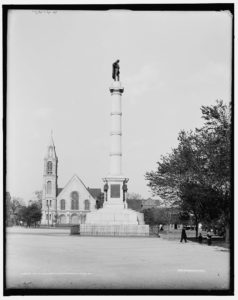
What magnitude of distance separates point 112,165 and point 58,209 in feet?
256

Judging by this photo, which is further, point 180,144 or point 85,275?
point 180,144

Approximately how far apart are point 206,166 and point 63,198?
287ft

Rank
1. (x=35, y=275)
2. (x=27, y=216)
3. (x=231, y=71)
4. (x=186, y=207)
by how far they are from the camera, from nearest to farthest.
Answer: (x=231, y=71) < (x=35, y=275) < (x=186, y=207) < (x=27, y=216)

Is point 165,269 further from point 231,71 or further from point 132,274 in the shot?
point 231,71

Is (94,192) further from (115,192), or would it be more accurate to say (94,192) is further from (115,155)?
(115,192)

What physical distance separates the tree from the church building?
78031 mm

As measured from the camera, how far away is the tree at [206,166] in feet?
96.3

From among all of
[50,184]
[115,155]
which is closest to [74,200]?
[50,184]

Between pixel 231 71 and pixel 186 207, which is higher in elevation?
pixel 231 71

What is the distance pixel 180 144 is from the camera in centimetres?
3875

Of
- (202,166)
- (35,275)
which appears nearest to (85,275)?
(35,275)

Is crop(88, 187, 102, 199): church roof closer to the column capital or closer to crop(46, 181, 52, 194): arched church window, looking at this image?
crop(46, 181, 52, 194): arched church window

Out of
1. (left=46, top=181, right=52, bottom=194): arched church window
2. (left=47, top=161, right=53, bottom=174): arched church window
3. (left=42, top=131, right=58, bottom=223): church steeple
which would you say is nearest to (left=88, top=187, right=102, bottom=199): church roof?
(left=42, top=131, right=58, bottom=223): church steeple

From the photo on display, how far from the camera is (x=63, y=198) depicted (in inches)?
4638
